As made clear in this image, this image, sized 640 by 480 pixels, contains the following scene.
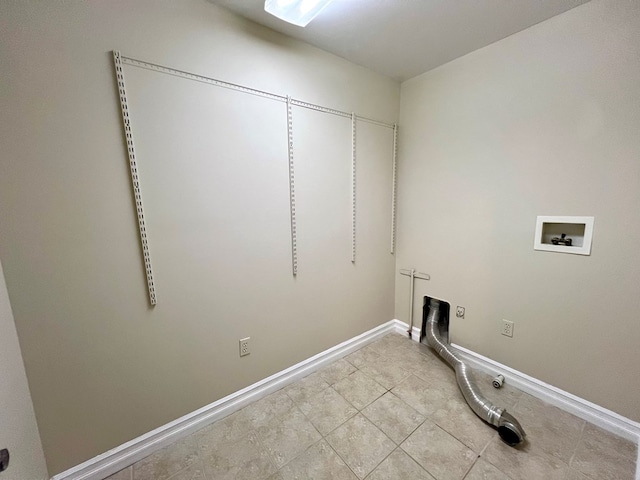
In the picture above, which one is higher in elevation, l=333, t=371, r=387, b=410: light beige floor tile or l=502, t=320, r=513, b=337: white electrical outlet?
l=502, t=320, r=513, b=337: white electrical outlet

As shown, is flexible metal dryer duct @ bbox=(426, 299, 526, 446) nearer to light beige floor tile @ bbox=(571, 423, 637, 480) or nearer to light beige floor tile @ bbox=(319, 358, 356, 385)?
light beige floor tile @ bbox=(571, 423, 637, 480)

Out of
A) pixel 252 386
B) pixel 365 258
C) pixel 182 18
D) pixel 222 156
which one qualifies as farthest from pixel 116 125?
pixel 365 258

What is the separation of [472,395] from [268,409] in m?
1.34

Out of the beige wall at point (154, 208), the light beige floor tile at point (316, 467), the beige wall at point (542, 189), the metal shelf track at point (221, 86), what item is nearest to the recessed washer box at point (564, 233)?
the beige wall at point (542, 189)

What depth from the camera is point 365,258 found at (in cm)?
223

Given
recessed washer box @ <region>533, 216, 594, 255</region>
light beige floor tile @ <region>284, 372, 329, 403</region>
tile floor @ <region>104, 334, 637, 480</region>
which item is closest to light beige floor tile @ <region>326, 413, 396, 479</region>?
tile floor @ <region>104, 334, 637, 480</region>

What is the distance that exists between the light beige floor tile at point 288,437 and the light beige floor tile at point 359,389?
1.12 ft

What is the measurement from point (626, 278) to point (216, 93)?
2517 millimetres

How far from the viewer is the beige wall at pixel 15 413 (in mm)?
824

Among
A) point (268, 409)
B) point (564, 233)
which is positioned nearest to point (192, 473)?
point (268, 409)

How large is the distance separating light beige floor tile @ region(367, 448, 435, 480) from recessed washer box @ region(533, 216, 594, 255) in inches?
60.1

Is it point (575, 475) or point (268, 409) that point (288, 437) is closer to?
point (268, 409)

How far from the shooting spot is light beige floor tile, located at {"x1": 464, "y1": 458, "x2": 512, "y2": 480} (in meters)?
1.17

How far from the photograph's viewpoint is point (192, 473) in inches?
48.2
